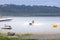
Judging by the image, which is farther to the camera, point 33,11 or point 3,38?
point 33,11

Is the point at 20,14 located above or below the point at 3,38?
above

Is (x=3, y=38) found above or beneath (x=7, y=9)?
beneath

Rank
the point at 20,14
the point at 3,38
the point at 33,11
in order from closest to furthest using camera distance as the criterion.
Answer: the point at 3,38
the point at 20,14
the point at 33,11

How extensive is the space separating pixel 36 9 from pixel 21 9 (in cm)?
426

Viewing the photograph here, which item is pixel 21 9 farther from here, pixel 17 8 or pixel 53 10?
pixel 53 10

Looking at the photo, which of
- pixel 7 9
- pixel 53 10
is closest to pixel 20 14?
pixel 7 9

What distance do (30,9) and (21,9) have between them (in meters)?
2.28

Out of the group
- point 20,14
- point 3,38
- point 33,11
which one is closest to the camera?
point 3,38

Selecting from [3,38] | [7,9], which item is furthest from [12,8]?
[3,38]

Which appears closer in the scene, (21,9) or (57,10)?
(57,10)

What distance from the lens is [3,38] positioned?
1446cm

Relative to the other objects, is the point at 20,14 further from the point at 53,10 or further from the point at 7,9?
the point at 53,10

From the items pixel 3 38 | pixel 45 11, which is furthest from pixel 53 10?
pixel 3 38

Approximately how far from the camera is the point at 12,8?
76.2 meters
